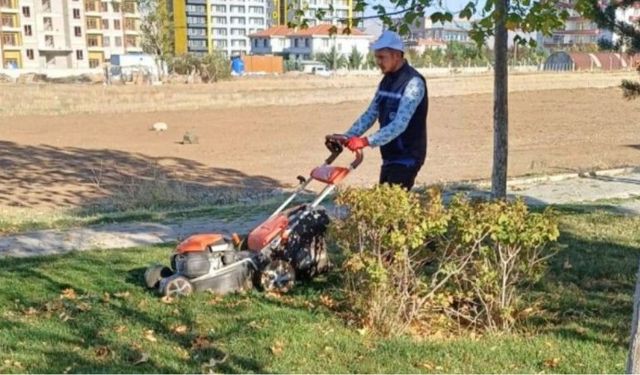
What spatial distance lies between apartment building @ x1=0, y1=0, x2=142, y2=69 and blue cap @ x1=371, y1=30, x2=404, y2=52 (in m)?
88.7

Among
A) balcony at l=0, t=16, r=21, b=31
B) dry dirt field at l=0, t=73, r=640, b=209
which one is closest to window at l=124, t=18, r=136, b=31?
balcony at l=0, t=16, r=21, b=31

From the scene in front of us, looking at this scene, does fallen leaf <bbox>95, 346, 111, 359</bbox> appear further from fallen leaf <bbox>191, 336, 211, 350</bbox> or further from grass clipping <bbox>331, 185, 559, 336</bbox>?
grass clipping <bbox>331, 185, 559, 336</bbox>

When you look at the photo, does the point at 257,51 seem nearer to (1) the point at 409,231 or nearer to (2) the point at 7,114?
(2) the point at 7,114

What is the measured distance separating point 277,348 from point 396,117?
1.98 metres

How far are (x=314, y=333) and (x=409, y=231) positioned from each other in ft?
2.90

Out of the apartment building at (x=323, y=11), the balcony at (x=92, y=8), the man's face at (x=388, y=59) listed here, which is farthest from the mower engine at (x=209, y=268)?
the balcony at (x=92, y=8)

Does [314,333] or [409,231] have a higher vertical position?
[409,231]

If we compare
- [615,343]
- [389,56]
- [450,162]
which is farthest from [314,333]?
[450,162]

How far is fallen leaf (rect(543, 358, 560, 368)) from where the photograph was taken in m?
3.99

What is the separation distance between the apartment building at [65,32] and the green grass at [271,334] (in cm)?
8873

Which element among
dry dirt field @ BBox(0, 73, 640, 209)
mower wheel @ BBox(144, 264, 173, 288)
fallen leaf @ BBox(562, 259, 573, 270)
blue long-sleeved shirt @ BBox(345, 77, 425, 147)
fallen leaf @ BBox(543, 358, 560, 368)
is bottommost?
dry dirt field @ BBox(0, 73, 640, 209)

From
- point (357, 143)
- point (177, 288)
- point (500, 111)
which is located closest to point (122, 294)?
point (177, 288)

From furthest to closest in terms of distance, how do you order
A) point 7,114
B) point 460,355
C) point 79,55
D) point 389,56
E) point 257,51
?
point 257,51 < point 79,55 < point 7,114 < point 389,56 < point 460,355

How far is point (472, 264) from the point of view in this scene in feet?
14.9
